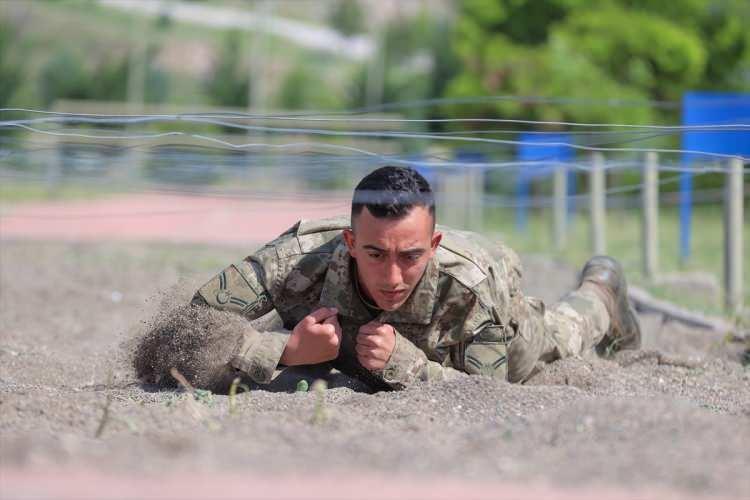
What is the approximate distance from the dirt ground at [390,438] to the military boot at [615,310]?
1.64 ft

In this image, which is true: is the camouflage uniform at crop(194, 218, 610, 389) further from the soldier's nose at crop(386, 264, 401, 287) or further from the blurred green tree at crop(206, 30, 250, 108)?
the blurred green tree at crop(206, 30, 250, 108)

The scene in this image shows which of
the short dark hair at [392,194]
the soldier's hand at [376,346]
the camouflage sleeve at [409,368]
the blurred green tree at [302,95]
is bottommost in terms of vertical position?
the camouflage sleeve at [409,368]

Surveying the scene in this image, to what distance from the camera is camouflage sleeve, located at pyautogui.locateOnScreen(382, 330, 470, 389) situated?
13.5 feet

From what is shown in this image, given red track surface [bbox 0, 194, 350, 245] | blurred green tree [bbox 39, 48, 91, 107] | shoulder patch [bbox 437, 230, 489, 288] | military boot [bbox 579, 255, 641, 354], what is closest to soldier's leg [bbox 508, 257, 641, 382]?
military boot [bbox 579, 255, 641, 354]

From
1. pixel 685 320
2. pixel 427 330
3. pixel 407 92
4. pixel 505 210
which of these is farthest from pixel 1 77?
pixel 427 330

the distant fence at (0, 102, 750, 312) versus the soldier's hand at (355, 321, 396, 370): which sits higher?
the distant fence at (0, 102, 750, 312)

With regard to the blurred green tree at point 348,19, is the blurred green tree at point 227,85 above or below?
below

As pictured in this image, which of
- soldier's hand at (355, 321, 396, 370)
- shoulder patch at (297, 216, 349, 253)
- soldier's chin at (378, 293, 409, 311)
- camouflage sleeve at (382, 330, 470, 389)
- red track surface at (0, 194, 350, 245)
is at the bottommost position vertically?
red track surface at (0, 194, 350, 245)

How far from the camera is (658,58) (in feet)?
84.3

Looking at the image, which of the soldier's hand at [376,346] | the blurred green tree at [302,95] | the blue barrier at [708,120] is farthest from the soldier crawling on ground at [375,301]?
the blurred green tree at [302,95]

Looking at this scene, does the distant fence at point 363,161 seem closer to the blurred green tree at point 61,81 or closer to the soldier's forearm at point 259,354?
the soldier's forearm at point 259,354

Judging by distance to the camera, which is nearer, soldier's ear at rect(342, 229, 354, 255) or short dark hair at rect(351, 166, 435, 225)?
short dark hair at rect(351, 166, 435, 225)

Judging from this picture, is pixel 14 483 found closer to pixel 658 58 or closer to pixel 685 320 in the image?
pixel 685 320

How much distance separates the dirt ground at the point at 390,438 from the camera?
8.41 ft
